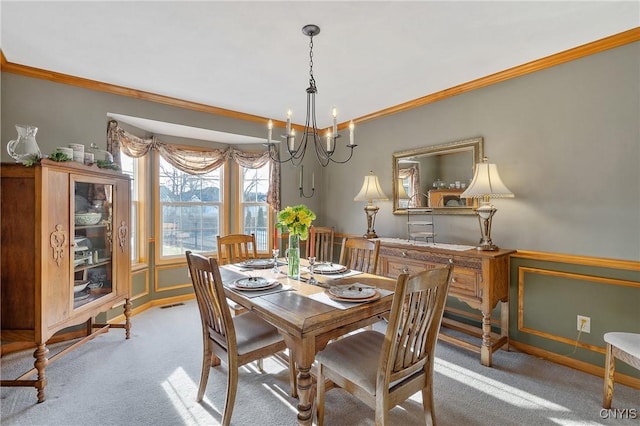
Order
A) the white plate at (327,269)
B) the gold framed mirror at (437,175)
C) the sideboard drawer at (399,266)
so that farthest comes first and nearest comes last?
1. the gold framed mirror at (437,175)
2. the sideboard drawer at (399,266)
3. the white plate at (327,269)

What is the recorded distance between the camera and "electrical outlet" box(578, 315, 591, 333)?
240 cm

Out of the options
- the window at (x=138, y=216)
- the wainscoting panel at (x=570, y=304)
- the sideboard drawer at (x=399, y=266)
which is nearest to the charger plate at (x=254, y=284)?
the sideboard drawer at (x=399, y=266)

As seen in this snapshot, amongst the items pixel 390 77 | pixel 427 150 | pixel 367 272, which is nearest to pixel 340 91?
pixel 390 77

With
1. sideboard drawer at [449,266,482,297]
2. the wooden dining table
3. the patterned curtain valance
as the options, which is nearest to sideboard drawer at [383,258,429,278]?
sideboard drawer at [449,266,482,297]

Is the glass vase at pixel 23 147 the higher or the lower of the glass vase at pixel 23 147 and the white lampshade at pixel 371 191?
the higher

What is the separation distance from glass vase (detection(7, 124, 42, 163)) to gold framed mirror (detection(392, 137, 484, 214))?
3358mm

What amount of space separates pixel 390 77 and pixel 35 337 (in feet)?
11.4

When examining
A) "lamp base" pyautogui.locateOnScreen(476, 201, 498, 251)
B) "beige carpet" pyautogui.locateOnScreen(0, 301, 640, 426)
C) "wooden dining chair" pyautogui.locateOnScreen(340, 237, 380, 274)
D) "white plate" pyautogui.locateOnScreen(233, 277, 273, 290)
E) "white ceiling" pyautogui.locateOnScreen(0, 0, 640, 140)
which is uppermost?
"white ceiling" pyautogui.locateOnScreen(0, 0, 640, 140)

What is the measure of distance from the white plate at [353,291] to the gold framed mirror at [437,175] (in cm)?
174

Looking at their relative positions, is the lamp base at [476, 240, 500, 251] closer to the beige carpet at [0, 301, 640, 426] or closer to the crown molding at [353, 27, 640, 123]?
the beige carpet at [0, 301, 640, 426]

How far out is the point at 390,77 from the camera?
9.50 feet

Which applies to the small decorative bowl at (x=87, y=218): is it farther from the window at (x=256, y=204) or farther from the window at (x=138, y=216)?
the window at (x=256, y=204)

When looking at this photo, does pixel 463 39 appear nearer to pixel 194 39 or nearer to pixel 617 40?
pixel 617 40

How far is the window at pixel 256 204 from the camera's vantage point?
4.62 metres
